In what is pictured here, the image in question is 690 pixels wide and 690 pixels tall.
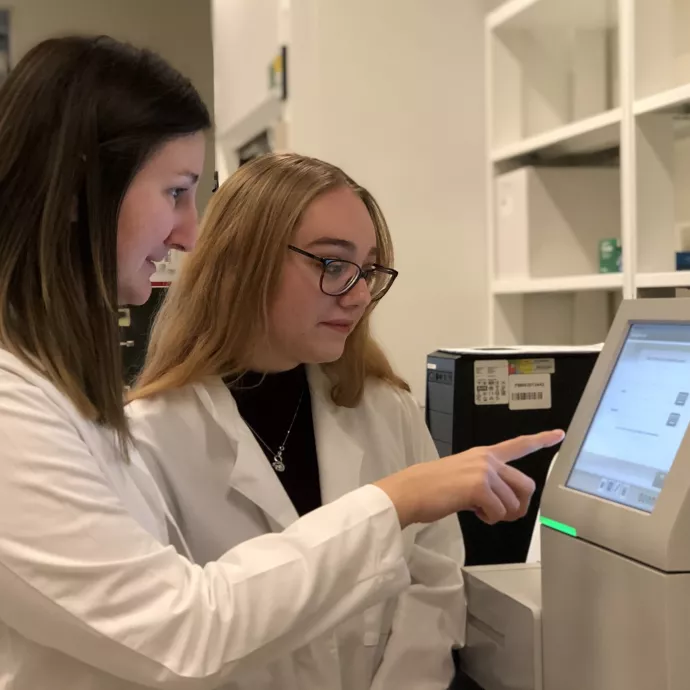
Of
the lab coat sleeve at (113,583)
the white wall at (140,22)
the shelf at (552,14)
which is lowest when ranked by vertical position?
the lab coat sleeve at (113,583)

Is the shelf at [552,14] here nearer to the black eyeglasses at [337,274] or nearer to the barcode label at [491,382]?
the barcode label at [491,382]

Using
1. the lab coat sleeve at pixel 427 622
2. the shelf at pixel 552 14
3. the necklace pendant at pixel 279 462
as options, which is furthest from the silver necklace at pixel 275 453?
the shelf at pixel 552 14

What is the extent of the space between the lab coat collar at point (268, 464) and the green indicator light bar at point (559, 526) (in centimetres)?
38

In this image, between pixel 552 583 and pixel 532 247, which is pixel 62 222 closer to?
pixel 552 583

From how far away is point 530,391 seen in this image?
5.29ft

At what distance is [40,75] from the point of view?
0.79m

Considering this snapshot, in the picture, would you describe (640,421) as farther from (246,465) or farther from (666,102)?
A: (666,102)

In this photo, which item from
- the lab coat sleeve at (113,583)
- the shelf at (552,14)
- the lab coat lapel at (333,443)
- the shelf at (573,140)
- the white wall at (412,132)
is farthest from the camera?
the white wall at (412,132)

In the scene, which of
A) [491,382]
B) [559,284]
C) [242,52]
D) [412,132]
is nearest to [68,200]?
[491,382]

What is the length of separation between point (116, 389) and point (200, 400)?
14.6 inches

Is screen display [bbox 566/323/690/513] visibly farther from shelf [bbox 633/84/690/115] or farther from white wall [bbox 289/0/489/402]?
white wall [bbox 289/0/489/402]

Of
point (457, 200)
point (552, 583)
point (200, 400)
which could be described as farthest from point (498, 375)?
point (457, 200)

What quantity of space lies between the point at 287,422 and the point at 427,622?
0.35 m

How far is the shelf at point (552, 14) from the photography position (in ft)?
6.74
